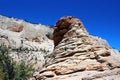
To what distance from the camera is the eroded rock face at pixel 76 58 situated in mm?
22219

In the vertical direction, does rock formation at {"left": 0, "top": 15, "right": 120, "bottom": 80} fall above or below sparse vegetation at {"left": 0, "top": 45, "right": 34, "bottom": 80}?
below

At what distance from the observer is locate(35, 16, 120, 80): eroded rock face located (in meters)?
22.2

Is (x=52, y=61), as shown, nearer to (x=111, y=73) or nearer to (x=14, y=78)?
(x=111, y=73)

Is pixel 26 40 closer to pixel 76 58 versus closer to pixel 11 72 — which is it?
pixel 11 72

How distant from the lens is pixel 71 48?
82.6ft

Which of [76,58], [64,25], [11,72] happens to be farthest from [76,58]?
[11,72]

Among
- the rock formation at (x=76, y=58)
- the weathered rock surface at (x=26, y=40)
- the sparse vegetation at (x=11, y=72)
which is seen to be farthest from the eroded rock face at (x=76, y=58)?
the weathered rock surface at (x=26, y=40)

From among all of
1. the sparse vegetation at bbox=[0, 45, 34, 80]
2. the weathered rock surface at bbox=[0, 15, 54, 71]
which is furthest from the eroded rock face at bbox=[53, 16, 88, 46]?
the weathered rock surface at bbox=[0, 15, 54, 71]

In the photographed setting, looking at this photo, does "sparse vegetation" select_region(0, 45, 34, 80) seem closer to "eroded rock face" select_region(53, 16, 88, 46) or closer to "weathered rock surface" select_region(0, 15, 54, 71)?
"weathered rock surface" select_region(0, 15, 54, 71)

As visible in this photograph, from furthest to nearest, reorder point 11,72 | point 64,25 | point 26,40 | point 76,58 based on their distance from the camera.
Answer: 1. point 26,40
2. point 11,72
3. point 64,25
4. point 76,58

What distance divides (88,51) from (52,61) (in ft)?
11.4

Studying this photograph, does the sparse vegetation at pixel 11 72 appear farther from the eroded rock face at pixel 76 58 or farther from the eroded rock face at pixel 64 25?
the eroded rock face at pixel 76 58

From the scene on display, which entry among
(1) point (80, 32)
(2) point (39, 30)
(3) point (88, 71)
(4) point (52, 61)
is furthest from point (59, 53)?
(2) point (39, 30)

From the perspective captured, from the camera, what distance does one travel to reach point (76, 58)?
23.9m
